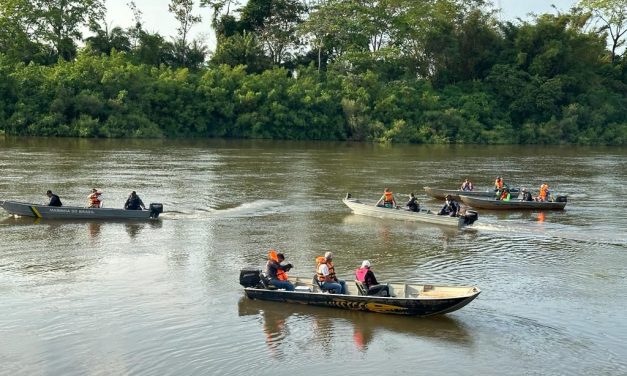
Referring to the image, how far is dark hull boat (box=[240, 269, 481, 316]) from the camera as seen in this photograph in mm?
16859

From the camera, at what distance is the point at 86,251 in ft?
78.9

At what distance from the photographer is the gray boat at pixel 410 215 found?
29094 millimetres

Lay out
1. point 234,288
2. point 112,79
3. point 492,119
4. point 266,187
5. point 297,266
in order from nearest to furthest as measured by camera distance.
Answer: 1. point 234,288
2. point 297,266
3. point 266,187
4. point 112,79
5. point 492,119

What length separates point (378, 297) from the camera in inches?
674

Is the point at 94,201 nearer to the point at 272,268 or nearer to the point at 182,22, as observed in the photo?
the point at 272,268

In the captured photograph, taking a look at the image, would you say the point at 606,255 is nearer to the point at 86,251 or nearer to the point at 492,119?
the point at 86,251

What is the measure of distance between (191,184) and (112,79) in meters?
40.3

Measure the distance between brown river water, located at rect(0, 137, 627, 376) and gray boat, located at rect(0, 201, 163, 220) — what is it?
45 cm

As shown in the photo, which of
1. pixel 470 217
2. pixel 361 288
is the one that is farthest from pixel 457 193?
pixel 361 288

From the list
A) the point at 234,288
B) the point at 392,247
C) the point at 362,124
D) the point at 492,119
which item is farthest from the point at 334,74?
the point at 234,288

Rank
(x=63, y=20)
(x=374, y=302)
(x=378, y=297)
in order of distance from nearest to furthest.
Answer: (x=378, y=297), (x=374, y=302), (x=63, y=20)

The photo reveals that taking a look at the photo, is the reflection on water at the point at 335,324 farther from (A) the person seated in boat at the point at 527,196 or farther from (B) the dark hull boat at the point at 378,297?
(A) the person seated in boat at the point at 527,196

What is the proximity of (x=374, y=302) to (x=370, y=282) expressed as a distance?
67 cm

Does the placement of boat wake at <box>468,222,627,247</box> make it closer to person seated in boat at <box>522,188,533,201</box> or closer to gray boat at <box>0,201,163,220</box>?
person seated in boat at <box>522,188,533,201</box>
